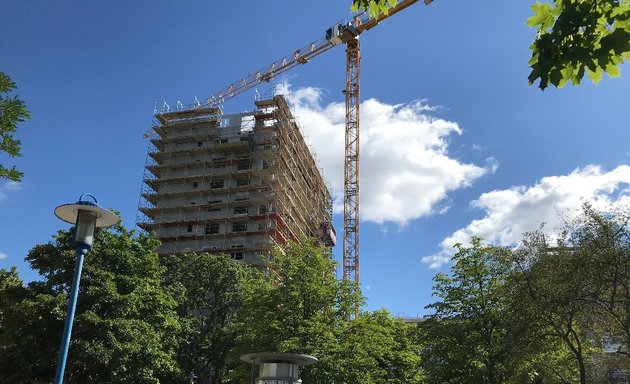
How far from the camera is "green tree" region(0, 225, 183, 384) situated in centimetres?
2462

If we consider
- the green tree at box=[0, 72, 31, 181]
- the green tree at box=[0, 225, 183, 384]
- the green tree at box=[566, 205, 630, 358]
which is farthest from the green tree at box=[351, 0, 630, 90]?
the green tree at box=[0, 225, 183, 384]

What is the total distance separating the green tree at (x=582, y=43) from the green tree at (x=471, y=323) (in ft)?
66.6

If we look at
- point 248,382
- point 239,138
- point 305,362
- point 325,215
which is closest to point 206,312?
point 248,382

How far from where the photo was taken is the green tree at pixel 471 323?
87.2ft

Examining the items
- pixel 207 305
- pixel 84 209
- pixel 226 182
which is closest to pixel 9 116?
pixel 84 209

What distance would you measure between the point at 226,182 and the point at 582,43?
78.4 meters

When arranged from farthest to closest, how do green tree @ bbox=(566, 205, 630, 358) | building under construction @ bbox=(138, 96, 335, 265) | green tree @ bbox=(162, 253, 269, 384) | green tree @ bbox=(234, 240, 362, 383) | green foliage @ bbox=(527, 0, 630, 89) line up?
building under construction @ bbox=(138, 96, 335, 265) → green tree @ bbox=(162, 253, 269, 384) → green tree @ bbox=(234, 240, 362, 383) → green tree @ bbox=(566, 205, 630, 358) → green foliage @ bbox=(527, 0, 630, 89)

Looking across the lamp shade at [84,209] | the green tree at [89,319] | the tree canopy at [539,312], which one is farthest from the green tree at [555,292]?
the green tree at [89,319]

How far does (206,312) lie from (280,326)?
23585 mm

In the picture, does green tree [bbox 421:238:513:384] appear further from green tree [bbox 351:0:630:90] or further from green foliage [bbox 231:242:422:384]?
green tree [bbox 351:0:630:90]

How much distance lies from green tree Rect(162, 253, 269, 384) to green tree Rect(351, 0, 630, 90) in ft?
132

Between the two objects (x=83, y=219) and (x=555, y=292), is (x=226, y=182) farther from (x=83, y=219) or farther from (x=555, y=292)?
(x=83, y=219)

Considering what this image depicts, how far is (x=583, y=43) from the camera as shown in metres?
5.46

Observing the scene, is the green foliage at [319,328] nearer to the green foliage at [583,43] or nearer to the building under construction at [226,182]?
the green foliage at [583,43]
